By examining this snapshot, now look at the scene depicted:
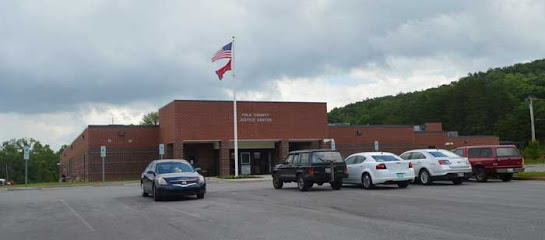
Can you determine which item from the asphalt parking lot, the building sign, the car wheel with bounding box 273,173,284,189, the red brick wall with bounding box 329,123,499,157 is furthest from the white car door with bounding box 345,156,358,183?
the red brick wall with bounding box 329,123,499,157

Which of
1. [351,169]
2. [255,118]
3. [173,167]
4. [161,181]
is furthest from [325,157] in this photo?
[255,118]

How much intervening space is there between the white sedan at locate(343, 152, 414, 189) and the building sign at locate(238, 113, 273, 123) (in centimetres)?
2427

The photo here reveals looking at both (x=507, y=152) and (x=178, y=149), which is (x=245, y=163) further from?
(x=507, y=152)

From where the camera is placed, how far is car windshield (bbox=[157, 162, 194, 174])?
19.1 m

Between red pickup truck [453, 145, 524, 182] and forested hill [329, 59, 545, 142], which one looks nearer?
red pickup truck [453, 145, 524, 182]

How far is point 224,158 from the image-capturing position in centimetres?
4438

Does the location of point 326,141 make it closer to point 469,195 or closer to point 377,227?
point 469,195

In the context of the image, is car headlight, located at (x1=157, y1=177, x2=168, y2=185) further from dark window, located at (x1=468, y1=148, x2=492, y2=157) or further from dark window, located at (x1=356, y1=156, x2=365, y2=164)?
dark window, located at (x1=468, y1=148, x2=492, y2=157)

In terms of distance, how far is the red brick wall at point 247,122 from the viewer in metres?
43.4

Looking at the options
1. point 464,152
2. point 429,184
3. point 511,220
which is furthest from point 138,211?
point 464,152

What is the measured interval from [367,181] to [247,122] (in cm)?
2513

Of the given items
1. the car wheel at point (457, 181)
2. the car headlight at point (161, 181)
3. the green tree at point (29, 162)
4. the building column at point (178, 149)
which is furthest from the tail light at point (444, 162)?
the green tree at point (29, 162)

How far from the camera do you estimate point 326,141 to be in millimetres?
46219

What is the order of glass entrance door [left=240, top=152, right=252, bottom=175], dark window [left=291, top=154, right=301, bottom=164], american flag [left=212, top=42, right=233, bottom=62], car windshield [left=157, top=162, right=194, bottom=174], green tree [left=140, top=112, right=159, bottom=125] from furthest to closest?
green tree [left=140, top=112, right=159, bottom=125], glass entrance door [left=240, top=152, right=252, bottom=175], american flag [left=212, top=42, right=233, bottom=62], dark window [left=291, top=154, right=301, bottom=164], car windshield [left=157, top=162, right=194, bottom=174]
